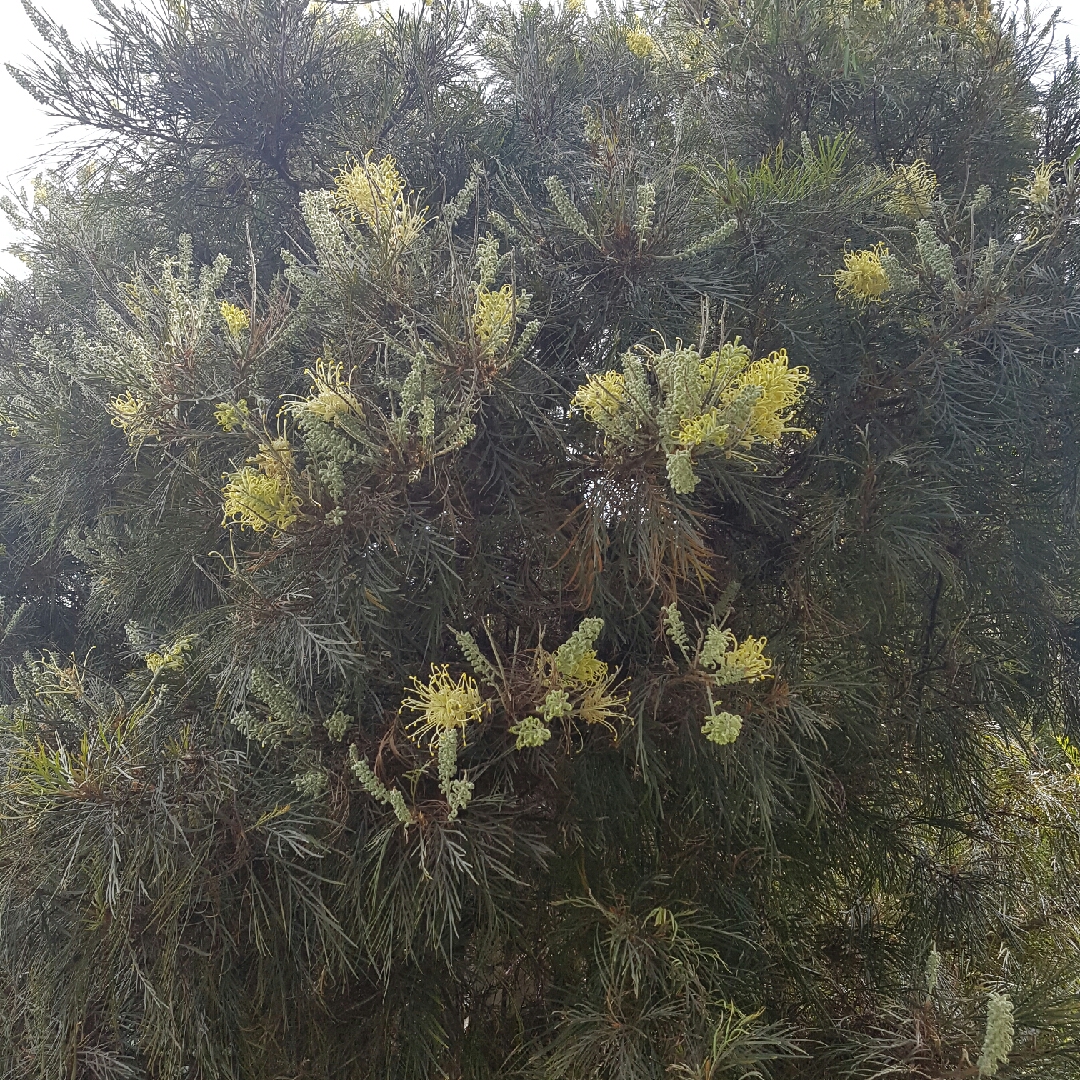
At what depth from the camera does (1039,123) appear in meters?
2.41

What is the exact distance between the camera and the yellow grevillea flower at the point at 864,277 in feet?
6.11

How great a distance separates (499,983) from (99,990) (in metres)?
0.80

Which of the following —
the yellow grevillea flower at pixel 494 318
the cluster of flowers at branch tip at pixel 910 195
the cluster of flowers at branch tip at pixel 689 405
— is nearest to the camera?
the cluster of flowers at branch tip at pixel 689 405

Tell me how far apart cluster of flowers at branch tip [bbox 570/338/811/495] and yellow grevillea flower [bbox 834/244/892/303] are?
572mm

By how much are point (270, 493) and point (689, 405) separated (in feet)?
2.36

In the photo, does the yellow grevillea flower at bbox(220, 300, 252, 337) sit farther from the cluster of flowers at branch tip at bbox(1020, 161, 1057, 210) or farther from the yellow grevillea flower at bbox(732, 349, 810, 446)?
the cluster of flowers at branch tip at bbox(1020, 161, 1057, 210)

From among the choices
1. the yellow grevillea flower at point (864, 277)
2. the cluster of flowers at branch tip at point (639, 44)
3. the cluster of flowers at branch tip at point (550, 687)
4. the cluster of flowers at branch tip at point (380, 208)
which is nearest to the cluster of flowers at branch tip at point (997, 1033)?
the cluster of flowers at branch tip at point (550, 687)

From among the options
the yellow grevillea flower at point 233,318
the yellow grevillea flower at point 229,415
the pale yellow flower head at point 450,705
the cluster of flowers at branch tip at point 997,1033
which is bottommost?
the cluster of flowers at branch tip at point 997,1033

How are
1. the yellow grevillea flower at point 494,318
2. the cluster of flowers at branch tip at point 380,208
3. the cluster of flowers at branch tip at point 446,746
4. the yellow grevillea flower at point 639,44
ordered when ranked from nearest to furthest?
the cluster of flowers at branch tip at point 446,746, the yellow grevillea flower at point 494,318, the cluster of flowers at branch tip at point 380,208, the yellow grevillea flower at point 639,44

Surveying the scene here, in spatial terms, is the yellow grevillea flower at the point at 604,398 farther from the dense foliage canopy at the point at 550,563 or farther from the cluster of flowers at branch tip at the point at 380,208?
the cluster of flowers at branch tip at the point at 380,208

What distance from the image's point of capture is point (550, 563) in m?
1.79

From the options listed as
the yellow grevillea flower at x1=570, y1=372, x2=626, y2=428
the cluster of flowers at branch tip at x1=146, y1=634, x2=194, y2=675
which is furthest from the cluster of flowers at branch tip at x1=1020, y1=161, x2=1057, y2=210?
the cluster of flowers at branch tip at x1=146, y1=634, x2=194, y2=675

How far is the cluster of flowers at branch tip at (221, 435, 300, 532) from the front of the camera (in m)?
1.47

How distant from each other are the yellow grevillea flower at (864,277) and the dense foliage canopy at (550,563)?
0.03ft
